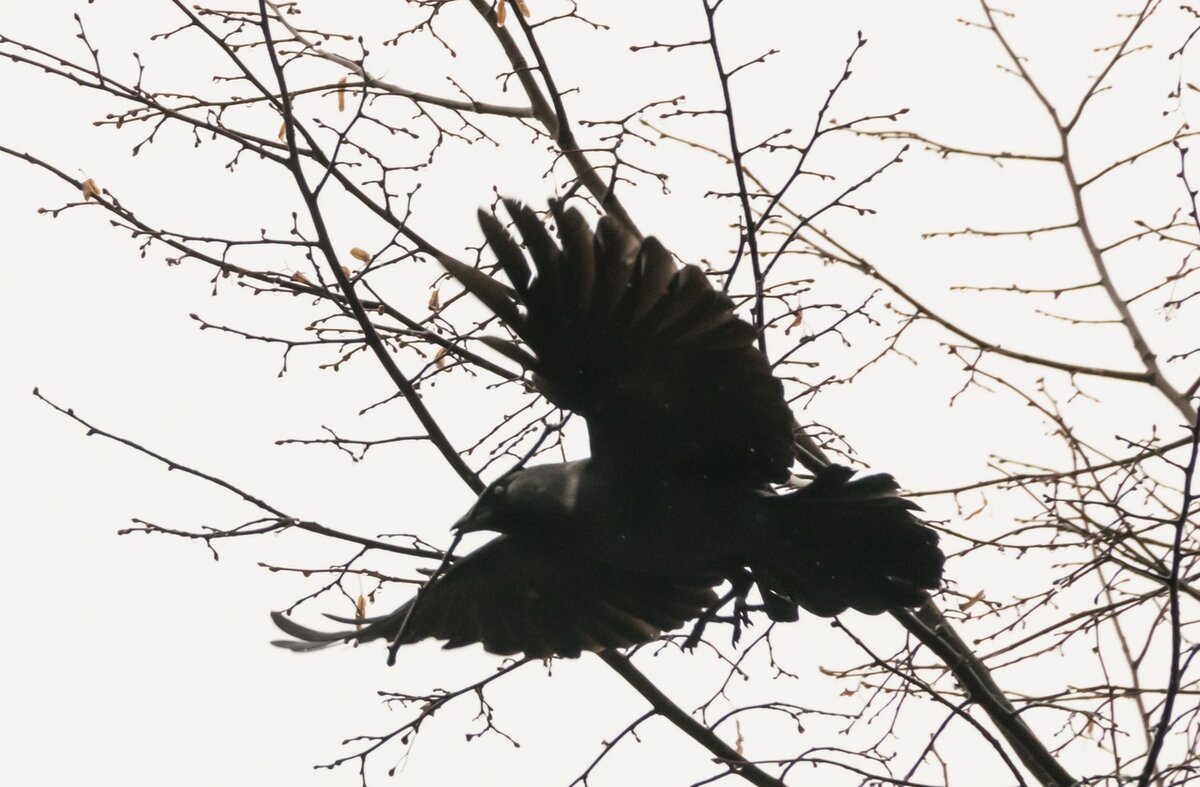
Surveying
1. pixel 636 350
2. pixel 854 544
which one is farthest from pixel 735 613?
pixel 636 350

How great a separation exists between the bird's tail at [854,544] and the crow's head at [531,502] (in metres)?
0.67

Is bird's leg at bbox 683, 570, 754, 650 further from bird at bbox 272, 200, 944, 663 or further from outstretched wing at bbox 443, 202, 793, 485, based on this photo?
outstretched wing at bbox 443, 202, 793, 485

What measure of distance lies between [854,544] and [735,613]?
50 centimetres

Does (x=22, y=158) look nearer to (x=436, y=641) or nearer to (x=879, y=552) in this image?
(x=436, y=641)

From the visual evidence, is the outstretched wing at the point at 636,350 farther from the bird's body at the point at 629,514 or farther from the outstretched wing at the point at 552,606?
the outstretched wing at the point at 552,606

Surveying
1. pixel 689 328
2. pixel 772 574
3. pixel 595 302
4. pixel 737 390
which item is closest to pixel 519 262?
pixel 595 302

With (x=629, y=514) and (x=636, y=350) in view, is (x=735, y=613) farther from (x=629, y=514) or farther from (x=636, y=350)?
(x=636, y=350)

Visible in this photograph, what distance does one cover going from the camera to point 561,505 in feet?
12.9

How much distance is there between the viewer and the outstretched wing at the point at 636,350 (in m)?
3.34

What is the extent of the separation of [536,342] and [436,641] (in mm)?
1686

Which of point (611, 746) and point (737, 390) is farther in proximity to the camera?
point (611, 746)

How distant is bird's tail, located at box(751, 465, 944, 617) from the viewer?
388 centimetres

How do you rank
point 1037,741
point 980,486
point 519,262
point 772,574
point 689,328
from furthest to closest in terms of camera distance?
point 980,486
point 772,574
point 1037,741
point 689,328
point 519,262

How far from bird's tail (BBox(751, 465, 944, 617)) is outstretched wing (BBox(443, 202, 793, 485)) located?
0.50ft
